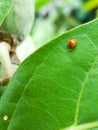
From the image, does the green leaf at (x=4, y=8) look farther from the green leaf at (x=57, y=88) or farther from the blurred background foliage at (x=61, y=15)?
the blurred background foliage at (x=61, y=15)

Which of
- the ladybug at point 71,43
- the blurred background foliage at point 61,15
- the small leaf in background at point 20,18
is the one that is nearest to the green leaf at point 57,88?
the ladybug at point 71,43

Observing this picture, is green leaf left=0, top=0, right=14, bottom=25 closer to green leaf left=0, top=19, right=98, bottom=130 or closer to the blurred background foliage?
green leaf left=0, top=19, right=98, bottom=130

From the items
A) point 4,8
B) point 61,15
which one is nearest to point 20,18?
point 4,8

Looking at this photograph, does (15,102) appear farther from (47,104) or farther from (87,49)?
(87,49)

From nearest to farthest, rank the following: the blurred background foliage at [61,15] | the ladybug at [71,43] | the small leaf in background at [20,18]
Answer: the ladybug at [71,43] < the small leaf in background at [20,18] < the blurred background foliage at [61,15]

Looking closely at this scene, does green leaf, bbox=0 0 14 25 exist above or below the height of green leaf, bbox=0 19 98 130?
above

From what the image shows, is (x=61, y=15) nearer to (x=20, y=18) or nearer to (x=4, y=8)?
(x=20, y=18)

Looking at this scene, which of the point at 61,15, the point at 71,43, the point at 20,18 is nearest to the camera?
the point at 71,43

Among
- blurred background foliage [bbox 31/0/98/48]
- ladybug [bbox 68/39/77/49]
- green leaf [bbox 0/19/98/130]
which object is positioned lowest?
blurred background foliage [bbox 31/0/98/48]

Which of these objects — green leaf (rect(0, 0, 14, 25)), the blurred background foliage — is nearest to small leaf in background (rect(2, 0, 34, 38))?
green leaf (rect(0, 0, 14, 25))
